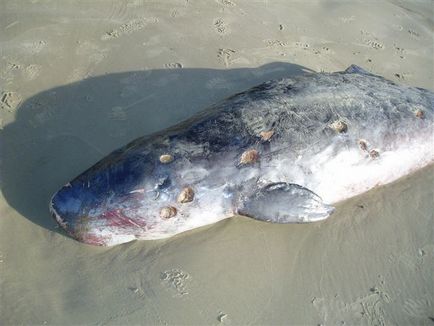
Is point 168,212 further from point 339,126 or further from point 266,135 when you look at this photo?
point 339,126

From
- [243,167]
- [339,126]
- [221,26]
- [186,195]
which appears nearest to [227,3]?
[221,26]

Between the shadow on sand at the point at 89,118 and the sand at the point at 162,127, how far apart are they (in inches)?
0.9

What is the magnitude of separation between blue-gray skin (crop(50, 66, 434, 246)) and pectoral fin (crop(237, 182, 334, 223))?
0.4 inches

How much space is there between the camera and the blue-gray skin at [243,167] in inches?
170

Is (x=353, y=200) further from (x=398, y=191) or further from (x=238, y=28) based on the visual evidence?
(x=238, y=28)

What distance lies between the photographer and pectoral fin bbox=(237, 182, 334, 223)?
444cm

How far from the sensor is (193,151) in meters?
4.44

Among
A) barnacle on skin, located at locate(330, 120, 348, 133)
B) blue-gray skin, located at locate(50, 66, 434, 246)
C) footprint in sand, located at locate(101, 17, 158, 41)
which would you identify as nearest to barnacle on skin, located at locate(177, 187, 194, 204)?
blue-gray skin, located at locate(50, 66, 434, 246)

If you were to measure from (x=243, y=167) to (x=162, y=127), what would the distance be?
→ 178cm

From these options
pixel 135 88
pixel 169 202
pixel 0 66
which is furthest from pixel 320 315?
pixel 0 66

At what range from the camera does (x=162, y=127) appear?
581cm

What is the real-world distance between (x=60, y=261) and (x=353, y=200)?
347cm

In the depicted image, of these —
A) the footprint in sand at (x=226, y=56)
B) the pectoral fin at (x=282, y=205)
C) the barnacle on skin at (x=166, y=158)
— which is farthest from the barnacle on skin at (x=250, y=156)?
the footprint in sand at (x=226, y=56)

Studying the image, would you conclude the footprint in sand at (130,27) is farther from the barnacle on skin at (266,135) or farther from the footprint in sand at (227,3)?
the barnacle on skin at (266,135)
